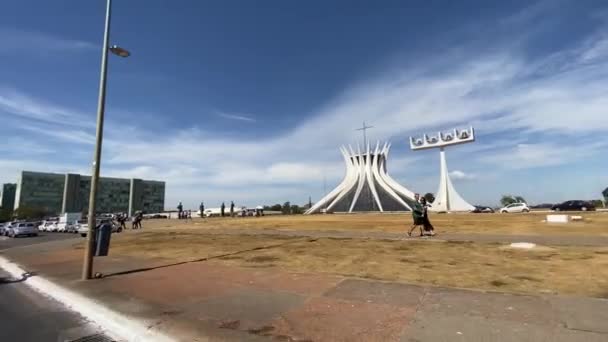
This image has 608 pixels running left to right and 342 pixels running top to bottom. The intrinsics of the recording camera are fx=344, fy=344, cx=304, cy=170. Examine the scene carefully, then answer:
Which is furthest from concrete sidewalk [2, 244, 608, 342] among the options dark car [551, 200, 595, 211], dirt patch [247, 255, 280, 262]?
dark car [551, 200, 595, 211]

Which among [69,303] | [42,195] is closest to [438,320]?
[69,303]

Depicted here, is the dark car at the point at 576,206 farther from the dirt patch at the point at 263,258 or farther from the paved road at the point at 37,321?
the paved road at the point at 37,321

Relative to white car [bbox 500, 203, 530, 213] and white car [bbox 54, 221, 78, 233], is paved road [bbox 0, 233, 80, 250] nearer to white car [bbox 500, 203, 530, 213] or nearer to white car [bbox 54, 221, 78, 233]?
white car [bbox 54, 221, 78, 233]

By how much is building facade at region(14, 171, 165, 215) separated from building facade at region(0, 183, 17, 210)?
56.7ft

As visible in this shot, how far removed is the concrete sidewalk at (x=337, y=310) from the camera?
4398 millimetres

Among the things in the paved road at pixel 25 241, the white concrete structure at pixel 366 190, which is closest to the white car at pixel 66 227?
the paved road at pixel 25 241

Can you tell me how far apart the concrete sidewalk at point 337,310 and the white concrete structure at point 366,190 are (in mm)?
73294

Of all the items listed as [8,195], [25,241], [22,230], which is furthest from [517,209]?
[8,195]

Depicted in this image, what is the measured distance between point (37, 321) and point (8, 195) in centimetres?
15242

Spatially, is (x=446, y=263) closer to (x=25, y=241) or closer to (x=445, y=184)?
(x=25, y=241)

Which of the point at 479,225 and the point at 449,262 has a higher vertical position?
the point at 479,225

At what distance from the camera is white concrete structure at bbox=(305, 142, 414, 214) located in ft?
267

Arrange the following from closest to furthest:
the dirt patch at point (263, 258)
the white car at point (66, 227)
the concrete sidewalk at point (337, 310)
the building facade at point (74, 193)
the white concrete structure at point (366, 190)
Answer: the concrete sidewalk at point (337, 310) < the dirt patch at point (263, 258) < the white car at point (66, 227) < the white concrete structure at point (366, 190) < the building facade at point (74, 193)

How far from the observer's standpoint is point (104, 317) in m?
5.83
